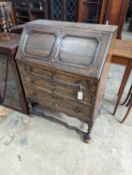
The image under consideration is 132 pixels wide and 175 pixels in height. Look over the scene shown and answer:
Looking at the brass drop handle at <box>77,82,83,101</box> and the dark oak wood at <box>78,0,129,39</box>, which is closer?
the brass drop handle at <box>77,82,83,101</box>

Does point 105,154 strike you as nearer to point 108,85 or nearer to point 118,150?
point 118,150

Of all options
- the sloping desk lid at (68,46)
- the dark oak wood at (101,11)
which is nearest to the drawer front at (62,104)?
the sloping desk lid at (68,46)

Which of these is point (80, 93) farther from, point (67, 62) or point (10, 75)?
point (10, 75)

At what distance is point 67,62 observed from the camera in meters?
1.13

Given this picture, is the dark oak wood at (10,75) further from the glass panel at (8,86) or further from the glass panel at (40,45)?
the glass panel at (40,45)

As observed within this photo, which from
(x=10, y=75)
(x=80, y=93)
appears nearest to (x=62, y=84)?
(x=80, y=93)

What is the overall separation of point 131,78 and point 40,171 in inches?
84.7

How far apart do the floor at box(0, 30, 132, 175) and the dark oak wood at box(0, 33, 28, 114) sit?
0.16 metres

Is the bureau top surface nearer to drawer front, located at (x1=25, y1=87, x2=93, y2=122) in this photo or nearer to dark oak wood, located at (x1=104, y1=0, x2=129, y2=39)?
drawer front, located at (x1=25, y1=87, x2=93, y2=122)

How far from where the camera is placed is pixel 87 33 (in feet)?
3.54

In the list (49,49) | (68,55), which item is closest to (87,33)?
(68,55)

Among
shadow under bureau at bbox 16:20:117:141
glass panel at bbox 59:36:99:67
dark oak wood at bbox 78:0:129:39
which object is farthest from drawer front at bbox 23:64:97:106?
dark oak wood at bbox 78:0:129:39

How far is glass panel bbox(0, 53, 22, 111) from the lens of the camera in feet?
4.94

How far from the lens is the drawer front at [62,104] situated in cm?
132
